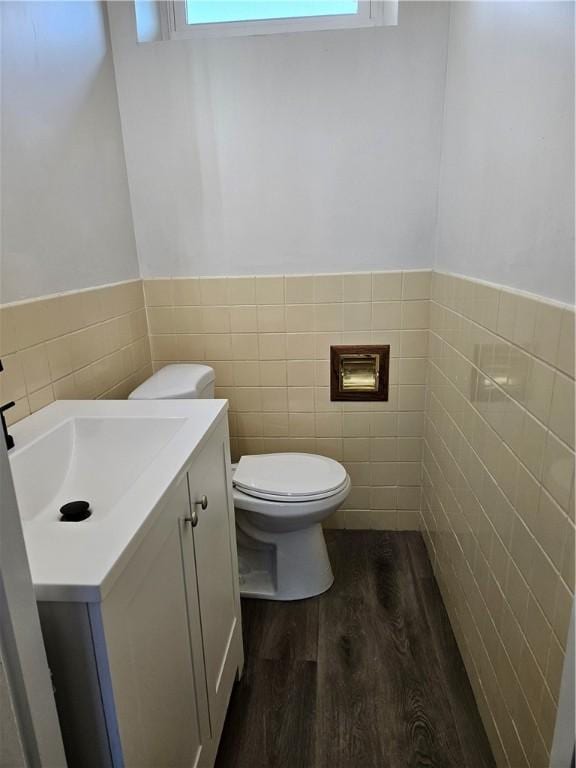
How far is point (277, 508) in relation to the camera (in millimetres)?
1599

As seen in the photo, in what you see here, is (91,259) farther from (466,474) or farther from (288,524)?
(466,474)

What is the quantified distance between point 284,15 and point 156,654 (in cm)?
201

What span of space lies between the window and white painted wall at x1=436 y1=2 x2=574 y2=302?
1.01ft

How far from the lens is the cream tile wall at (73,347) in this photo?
3.77 ft

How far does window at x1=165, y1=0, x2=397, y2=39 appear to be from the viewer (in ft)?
5.52

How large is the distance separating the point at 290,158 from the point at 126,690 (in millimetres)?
1724

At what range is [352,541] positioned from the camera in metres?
2.09

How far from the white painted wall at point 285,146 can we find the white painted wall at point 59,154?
0.15 meters

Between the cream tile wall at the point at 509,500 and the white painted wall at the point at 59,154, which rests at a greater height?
the white painted wall at the point at 59,154

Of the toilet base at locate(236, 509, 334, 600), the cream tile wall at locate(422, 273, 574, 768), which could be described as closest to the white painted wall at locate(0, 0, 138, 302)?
the toilet base at locate(236, 509, 334, 600)

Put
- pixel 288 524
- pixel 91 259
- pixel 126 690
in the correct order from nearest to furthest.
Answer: pixel 126 690 < pixel 91 259 < pixel 288 524

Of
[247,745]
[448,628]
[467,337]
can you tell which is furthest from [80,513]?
[448,628]

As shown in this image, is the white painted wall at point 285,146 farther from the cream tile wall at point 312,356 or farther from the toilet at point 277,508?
the toilet at point 277,508

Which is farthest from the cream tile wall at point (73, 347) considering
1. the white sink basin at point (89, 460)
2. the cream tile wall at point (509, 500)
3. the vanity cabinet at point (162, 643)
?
the cream tile wall at point (509, 500)
